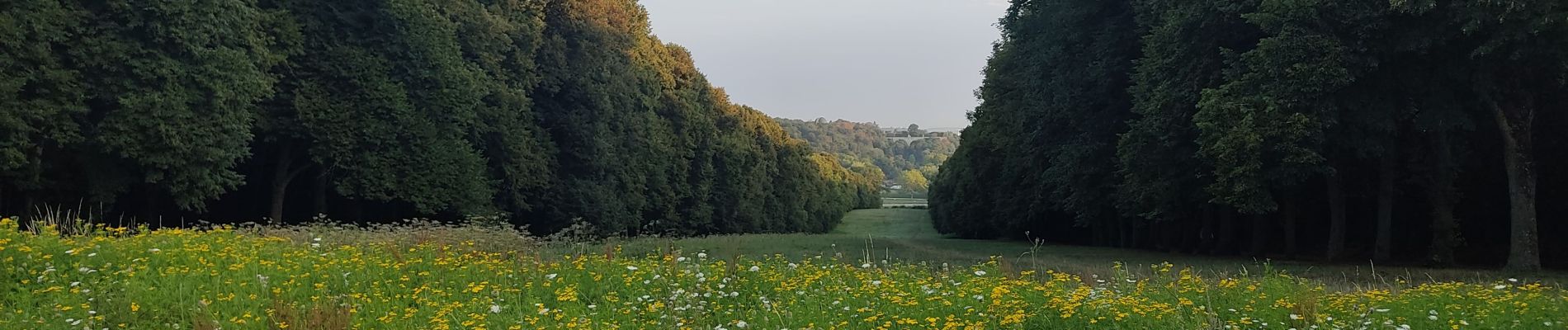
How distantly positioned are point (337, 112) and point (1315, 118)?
83.1ft

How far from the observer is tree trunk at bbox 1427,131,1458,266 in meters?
20.6

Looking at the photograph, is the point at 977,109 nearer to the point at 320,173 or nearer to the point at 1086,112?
the point at 1086,112

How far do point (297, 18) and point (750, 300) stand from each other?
25.0 metres

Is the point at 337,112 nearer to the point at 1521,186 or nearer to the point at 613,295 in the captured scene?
the point at 613,295

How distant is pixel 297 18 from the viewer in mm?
29438

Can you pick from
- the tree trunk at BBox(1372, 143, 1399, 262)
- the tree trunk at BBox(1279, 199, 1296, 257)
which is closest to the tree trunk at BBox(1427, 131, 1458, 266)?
the tree trunk at BBox(1372, 143, 1399, 262)

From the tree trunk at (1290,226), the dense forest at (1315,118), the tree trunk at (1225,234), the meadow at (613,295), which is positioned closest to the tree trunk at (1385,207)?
the dense forest at (1315,118)

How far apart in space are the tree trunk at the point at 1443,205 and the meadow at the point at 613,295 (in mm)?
11342

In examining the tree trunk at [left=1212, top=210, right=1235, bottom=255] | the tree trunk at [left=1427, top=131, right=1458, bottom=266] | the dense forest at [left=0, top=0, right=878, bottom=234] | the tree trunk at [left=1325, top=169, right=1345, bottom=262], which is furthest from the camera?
the tree trunk at [left=1212, top=210, right=1235, bottom=255]

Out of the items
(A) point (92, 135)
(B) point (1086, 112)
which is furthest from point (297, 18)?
(B) point (1086, 112)

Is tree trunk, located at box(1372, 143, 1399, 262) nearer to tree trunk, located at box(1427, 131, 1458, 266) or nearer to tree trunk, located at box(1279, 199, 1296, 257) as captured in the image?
tree trunk, located at box(1427, 131, 1458, 266)

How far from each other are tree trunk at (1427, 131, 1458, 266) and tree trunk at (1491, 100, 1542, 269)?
178 cm

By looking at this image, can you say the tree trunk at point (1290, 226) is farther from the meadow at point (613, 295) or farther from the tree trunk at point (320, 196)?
the tree trunk at point (320, 196)

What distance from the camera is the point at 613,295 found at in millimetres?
9250
